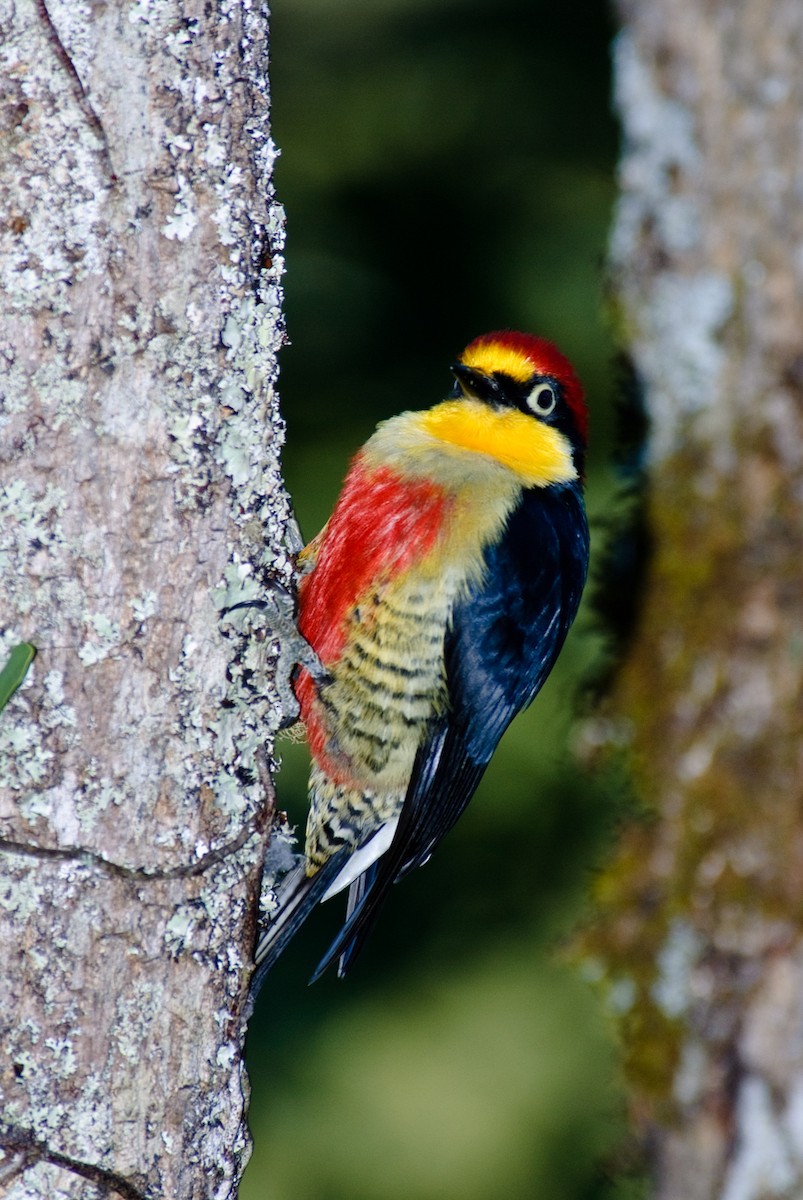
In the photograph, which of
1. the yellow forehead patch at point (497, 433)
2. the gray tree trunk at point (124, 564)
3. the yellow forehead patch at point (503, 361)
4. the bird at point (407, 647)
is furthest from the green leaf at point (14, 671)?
the yellow forehead patch at point (503, 361)

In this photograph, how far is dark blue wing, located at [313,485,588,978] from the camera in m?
2.76

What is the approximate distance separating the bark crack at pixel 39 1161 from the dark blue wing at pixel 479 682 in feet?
2.66

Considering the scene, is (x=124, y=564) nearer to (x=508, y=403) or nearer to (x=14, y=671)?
(x=14, y=671)

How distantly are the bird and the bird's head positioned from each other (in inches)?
2.4

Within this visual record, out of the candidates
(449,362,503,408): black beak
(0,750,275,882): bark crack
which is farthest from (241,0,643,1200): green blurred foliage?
(0,750,275,882): bark crack

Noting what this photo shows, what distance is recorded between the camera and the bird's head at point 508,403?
3035mm

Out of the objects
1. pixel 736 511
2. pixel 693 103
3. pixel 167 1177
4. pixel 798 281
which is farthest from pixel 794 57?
pixel 167 1177

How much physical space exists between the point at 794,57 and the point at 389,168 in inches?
68.1

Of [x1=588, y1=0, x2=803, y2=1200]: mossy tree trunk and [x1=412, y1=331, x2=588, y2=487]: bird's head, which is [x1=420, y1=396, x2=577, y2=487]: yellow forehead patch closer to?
[x1=412, y1=331, x2=588, y2=487]: bird's head

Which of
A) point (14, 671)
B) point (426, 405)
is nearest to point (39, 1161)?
point (14, 671)

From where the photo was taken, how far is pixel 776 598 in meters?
3.55

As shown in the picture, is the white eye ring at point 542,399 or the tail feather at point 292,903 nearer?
the tail feather at point 292,903

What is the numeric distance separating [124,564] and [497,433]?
1.33 m

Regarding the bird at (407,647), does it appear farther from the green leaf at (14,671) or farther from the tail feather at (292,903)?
the green leaf at (14,671)
